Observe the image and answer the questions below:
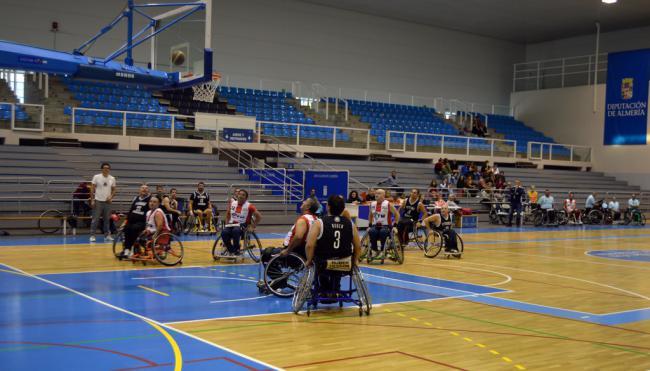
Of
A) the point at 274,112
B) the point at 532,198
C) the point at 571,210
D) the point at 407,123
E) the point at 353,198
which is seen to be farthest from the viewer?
the point at 407,123

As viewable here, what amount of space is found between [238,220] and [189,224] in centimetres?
682

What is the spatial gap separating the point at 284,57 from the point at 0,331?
1028 inches

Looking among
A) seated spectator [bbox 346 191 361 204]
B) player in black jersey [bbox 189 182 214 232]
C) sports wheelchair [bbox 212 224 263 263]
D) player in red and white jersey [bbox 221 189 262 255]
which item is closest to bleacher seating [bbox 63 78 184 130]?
player in black jersey [bbox 189 182 214 232]

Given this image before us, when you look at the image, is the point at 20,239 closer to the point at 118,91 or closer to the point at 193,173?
the point at 193,173

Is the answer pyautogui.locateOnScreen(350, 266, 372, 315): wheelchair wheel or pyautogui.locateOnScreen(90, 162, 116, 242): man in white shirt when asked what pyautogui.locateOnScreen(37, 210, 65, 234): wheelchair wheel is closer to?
pyautogui.locateOnScreen(90, 162, 116, 242): man in white shirt

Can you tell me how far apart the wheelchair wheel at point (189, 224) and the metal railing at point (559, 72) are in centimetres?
2546

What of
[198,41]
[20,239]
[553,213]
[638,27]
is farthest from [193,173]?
[638,27]

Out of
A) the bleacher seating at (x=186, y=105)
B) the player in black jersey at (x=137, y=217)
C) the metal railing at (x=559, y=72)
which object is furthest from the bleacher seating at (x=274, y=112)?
the metal railing at (x=559, y=72)

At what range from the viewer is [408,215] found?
15.6 metres

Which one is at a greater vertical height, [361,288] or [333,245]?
[333,245]

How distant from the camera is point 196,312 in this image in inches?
324

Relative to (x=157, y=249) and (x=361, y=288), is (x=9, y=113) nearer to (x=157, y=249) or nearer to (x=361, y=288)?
(x=157, y=249)

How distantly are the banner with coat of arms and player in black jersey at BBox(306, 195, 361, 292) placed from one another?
30656 millimetres

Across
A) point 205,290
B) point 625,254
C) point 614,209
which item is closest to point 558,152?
point 614,209
